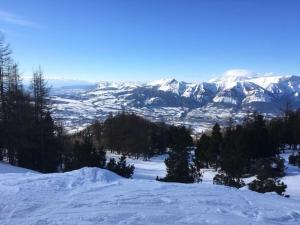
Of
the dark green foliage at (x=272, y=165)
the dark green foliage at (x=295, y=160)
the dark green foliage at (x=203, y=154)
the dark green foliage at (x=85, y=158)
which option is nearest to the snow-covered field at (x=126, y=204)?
the dark green foliage at (x=85, y=158)

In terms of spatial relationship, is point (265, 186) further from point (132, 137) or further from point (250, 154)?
point (132, 137)

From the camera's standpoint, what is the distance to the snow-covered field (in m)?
8.93

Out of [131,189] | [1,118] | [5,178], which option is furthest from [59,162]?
[131,189]

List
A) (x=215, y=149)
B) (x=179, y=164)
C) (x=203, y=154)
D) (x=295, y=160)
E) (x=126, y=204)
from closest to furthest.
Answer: (x=126, y=204) → (x=179, y=164) → (x=295, y=160) → (x=203, y=154) → (x=215, y=149)

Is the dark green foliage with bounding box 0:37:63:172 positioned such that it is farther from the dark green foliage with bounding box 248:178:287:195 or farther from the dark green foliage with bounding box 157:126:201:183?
the dark green foliage with bounding box 248:178:287:195

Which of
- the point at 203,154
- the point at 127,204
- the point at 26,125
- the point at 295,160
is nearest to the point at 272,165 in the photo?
the point at 295,160

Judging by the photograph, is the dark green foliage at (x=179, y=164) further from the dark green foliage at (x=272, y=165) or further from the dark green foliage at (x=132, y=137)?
the dark green foliage at (x=132, y=137)

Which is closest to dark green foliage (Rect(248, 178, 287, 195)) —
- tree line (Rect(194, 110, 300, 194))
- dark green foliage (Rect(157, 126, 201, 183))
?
tree line (Rect(194, 110, 300, 194))

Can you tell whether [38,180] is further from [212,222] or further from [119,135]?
[119,135]

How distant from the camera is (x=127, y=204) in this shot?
10133mm

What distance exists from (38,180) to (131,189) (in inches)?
127

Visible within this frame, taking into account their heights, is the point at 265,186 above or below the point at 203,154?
above

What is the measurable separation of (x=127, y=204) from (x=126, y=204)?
3 cm

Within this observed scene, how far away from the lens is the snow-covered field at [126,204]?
8.93m
